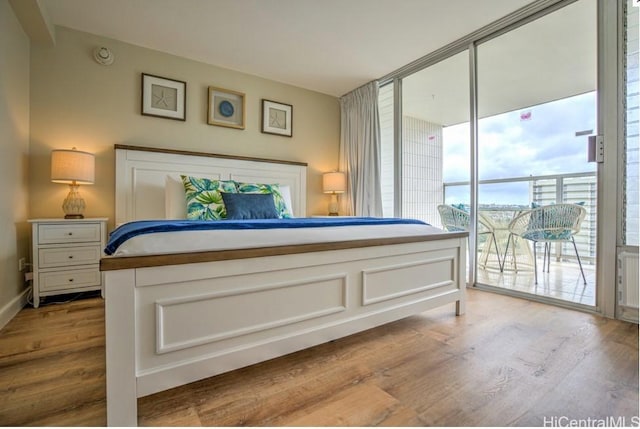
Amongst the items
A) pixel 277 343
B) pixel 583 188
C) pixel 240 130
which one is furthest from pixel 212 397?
pixel 583 188

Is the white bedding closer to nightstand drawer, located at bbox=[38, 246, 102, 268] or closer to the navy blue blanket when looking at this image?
the navy blue blanket

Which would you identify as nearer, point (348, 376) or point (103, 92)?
point (348, 376)

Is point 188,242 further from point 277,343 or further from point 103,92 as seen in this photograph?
point 103,92

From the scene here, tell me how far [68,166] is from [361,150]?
305cm

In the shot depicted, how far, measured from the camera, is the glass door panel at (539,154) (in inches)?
110

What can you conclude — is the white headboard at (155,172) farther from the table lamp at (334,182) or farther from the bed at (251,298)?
the bed at (251,298)

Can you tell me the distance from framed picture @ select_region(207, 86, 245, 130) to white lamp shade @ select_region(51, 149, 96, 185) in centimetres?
127

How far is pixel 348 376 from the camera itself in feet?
4.44

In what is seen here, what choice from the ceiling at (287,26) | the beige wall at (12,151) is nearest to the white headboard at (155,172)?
the beige wall at (12,151)

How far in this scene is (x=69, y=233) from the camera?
2.39 m

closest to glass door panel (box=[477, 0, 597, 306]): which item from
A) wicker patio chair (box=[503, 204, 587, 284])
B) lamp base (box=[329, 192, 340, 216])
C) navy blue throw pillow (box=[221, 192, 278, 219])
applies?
wicker patio chair (box=[503, 204, 587, 284])

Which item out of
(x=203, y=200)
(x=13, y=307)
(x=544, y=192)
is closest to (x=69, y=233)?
(x=13, y=307)

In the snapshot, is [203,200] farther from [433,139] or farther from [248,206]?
[433,139]

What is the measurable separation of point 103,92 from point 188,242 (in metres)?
2.59
